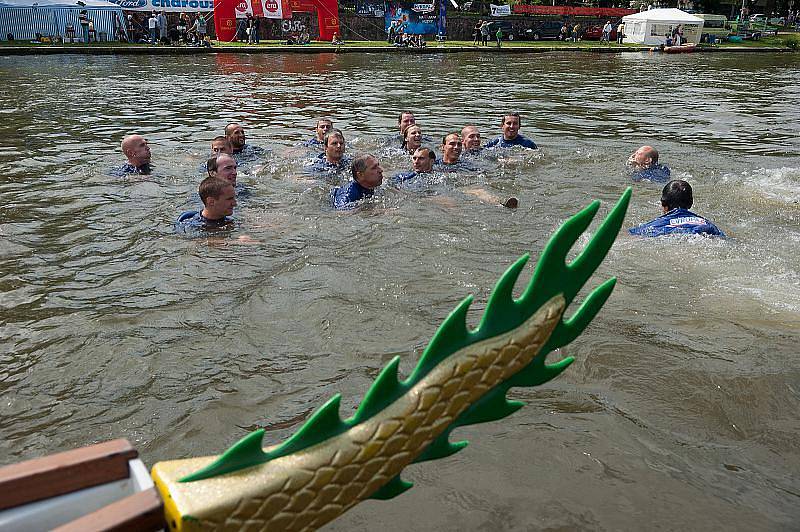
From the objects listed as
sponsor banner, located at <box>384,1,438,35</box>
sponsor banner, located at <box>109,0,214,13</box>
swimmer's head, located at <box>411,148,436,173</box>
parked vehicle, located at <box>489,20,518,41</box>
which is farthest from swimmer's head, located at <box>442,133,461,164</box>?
parked vehicle, located at <box>489,20,518,41</box>

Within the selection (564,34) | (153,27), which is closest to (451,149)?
(153,27)

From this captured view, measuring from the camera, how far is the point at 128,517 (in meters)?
1.88

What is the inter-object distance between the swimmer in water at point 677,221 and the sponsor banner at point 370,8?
1871 inches

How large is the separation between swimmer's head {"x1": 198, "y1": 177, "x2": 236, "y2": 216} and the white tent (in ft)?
146

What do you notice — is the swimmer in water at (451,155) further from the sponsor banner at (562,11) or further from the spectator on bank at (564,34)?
the sponsor banner at (562,11)

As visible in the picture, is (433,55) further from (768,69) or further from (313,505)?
(313,505)

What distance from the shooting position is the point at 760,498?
3.49 metres

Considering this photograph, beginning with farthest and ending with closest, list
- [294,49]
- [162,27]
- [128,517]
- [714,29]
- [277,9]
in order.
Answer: [714,29], [277,9], [162,27], [294,49], [128,517]

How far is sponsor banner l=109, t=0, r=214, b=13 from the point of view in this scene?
38.8 meters

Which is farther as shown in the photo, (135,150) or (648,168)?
(648,168)

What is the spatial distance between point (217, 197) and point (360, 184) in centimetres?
197

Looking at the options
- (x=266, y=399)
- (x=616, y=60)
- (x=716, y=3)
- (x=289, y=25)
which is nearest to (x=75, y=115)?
(x=266, y=399)

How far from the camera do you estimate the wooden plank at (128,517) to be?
71.2 inches

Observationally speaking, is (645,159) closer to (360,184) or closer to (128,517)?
(360,184)
